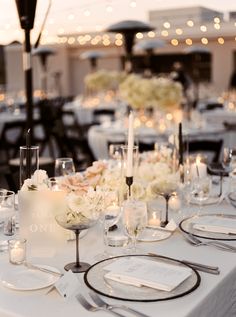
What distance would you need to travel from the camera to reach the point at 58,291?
55.2 inches

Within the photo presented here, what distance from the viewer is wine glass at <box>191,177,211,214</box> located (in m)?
2.34

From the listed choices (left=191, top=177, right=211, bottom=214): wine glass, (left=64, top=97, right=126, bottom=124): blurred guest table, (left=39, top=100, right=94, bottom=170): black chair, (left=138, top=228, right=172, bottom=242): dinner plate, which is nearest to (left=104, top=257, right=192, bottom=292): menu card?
(left=138, top=228, right=172, bottom=242): dinner plate

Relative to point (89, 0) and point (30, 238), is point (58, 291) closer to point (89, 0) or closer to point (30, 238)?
point (30, 238)

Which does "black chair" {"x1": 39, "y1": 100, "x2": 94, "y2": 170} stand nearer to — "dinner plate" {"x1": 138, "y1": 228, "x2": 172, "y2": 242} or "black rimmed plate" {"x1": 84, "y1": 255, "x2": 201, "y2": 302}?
"dinner plate" {"x1": 138, "y1": 228, "x2": 172, "y2": 242}

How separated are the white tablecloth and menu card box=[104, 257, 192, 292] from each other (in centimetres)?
6

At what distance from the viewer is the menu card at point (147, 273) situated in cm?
141

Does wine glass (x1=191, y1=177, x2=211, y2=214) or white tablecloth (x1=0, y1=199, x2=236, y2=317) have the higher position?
wine glass (x1=191, y1=177, x2=211, y2=214)

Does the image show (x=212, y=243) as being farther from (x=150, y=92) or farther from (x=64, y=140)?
(x=64, y=140)

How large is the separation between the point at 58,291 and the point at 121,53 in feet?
49.2

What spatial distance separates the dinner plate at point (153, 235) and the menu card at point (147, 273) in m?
0.26

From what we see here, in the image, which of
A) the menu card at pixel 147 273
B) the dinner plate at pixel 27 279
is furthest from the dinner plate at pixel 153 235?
the dinner plate at pixel 27 279

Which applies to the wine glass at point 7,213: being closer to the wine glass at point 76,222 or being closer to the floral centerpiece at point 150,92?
the wine glass at point 76,222

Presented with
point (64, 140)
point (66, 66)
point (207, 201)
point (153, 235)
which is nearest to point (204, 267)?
point (153, 235)

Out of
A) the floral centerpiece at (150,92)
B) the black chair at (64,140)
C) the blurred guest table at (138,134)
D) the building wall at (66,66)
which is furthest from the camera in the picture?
the building wall at (66,66)
